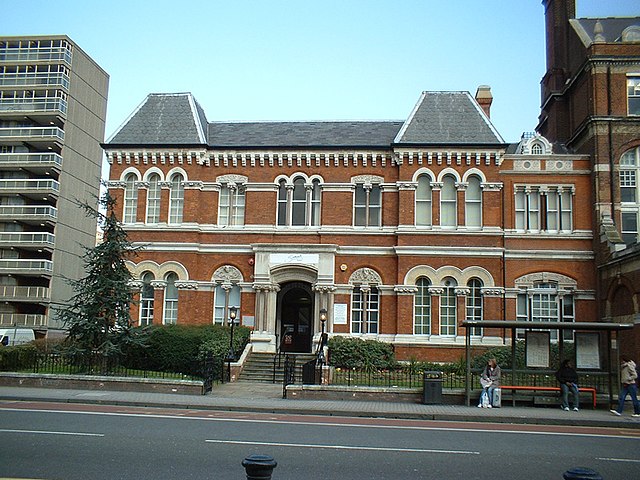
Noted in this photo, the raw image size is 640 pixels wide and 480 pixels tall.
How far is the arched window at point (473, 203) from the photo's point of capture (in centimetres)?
3338

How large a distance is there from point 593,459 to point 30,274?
2037 inches

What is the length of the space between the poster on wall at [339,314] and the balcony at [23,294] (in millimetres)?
31777

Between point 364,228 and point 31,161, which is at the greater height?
point 31,161

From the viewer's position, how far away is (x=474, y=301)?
32.8 meters

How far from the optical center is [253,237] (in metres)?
34.3

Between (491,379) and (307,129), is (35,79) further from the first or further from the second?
(491,379)

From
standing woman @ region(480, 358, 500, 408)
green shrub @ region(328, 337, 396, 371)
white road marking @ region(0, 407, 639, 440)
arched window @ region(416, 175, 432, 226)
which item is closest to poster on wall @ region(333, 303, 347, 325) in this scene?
green shrub @ region(328, 337, 396, 371)

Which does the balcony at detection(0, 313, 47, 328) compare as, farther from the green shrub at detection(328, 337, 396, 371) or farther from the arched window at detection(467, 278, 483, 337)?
the arched window at detection(467, 278, 483, 337)

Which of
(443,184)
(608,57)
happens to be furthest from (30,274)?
(608,57)

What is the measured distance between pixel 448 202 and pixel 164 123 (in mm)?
14731

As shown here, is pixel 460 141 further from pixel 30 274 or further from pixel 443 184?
pixel 30 274

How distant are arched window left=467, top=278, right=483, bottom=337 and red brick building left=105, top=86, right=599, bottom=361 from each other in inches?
2.6

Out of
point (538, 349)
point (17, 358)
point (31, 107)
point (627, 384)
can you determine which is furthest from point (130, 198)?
point (31, 107)

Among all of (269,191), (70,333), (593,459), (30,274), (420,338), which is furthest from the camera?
(30,274)
